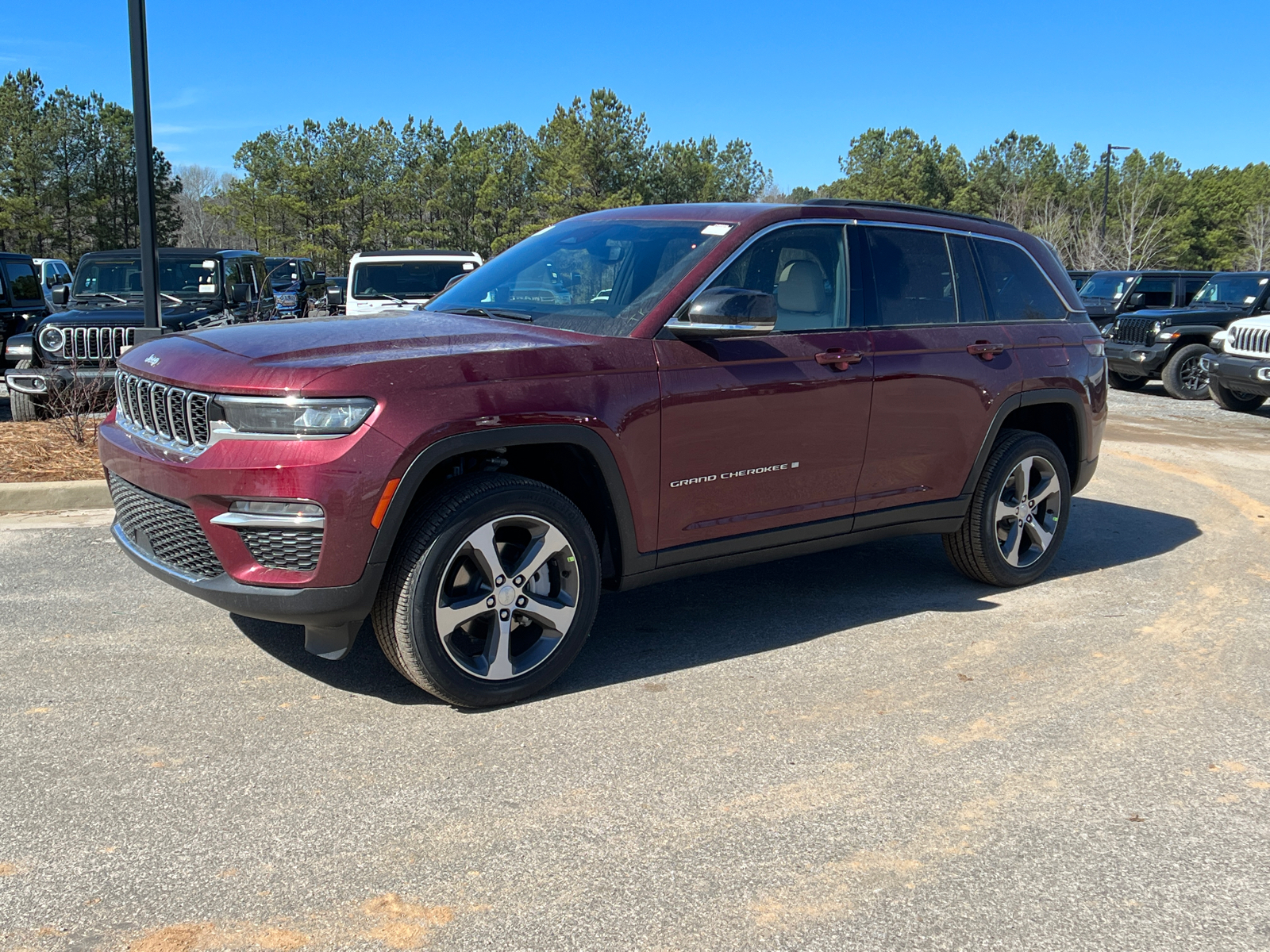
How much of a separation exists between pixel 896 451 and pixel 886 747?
65.2 inches

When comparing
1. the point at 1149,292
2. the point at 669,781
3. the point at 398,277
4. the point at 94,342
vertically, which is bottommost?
the point at 669,781

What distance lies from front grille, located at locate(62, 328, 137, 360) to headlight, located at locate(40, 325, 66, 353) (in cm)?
5

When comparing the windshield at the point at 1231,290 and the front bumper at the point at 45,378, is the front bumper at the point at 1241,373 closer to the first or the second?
the windshield at the point at 1231,290

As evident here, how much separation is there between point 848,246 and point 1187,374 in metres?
13.9

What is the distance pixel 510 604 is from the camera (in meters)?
3.92

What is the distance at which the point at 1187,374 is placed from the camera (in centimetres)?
1667

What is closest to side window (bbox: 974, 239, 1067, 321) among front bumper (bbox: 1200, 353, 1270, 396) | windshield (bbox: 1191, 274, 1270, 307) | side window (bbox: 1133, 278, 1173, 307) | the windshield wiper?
the windshield wiper

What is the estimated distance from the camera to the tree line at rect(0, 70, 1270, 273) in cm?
5547

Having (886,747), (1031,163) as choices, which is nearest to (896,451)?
(886,747)

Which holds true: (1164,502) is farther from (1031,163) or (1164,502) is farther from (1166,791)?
(1031,163)

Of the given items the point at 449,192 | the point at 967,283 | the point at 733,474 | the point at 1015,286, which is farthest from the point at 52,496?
the point at 449,192

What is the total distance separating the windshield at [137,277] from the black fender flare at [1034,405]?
975 cm

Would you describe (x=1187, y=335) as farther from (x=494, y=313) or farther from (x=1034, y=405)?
(x=494, y=313)

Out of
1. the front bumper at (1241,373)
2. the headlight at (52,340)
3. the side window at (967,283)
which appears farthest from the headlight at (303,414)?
the front bumper at (1241,373)
